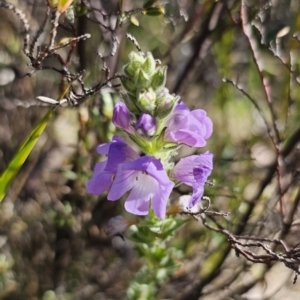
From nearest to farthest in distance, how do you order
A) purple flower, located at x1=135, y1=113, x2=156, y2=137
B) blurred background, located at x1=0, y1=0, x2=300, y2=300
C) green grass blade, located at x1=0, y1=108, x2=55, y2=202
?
purple flower, located at x1=135, y1=113, x2=156, y2=137 < green grass blade, located at x1=0, y1=108, x2=55, y2=202 < blurred background, located at x1=0, y1=0, x2=300, y2=300

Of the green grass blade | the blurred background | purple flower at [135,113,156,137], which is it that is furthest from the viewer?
the blurred background

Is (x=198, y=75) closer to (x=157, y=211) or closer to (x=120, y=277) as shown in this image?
(x=120, y=277)

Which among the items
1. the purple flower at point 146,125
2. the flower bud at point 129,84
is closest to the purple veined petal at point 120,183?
the purple flower at point 146,125

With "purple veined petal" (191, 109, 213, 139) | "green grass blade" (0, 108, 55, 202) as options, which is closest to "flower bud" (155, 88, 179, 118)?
"purple veined petal" (191, 109, 213, 139)

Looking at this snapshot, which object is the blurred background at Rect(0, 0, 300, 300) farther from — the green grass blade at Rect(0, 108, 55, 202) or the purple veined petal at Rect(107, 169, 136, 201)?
the purple veined petal at Rect(107, 169, 136, 201)

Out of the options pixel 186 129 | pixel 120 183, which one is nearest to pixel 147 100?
pixel 186 129

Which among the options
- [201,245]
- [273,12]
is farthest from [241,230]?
[273,12]
